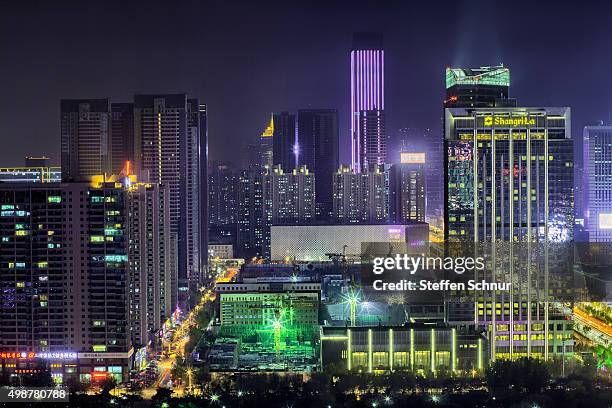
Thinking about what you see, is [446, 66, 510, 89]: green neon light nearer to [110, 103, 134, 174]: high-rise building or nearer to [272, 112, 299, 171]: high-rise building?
[110, 103, 134, 174]: high-rise building

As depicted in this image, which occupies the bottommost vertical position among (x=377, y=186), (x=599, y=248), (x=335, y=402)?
(x=335, y=402)

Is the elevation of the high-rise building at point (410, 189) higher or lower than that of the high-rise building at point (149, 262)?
higher

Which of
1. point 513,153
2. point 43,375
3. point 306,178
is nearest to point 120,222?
point 43,375

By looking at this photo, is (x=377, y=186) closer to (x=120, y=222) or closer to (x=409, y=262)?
(x=409, y=262)

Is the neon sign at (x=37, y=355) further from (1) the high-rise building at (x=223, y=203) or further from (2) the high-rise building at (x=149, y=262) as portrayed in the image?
(1) the high-rise building at (x=223, y=203)

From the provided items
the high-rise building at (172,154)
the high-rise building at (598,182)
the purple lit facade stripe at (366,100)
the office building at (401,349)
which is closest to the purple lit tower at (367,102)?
the purple lit facade stripe at (366,100)

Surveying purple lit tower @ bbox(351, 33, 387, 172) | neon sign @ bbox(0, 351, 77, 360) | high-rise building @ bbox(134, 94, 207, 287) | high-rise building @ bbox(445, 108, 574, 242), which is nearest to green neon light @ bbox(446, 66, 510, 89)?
high-rise building @ bbox(445, 108, 574, 242)
